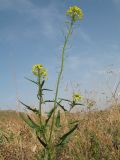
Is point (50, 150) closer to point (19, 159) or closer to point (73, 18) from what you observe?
point (19, 159)

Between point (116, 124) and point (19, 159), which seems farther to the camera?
point (116, 124)

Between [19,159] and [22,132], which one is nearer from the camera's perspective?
[19,159]

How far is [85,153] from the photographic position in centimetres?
415

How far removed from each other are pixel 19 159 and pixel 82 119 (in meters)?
2.71

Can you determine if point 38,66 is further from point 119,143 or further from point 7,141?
point 7,141

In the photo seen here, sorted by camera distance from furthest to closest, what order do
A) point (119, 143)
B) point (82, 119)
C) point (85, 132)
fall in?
point (82, 119) < point (85, 132) < point (119, 143)

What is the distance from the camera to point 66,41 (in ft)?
11.2

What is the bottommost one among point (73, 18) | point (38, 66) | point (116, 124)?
point (116, 124)

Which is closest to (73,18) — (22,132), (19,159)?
(19,159)

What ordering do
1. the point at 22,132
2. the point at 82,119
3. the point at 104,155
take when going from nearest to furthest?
the point at 104,155
the point at 22,132
the point at 82,119

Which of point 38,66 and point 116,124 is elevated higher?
point 38,66

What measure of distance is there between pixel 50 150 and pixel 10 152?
1.35 meters

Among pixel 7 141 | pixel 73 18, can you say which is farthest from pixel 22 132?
pixel 73 18

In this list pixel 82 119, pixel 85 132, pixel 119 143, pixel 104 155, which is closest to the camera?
pixel 104 155
